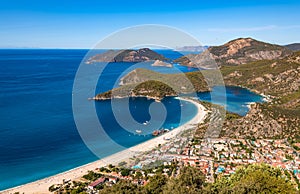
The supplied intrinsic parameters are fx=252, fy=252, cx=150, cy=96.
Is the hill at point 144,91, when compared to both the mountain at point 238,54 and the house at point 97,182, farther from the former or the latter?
the mountain at point 238,54

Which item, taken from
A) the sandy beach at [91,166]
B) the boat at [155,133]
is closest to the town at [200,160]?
the sandy beach at [91,166]

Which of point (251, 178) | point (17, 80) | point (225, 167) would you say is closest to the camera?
point (251, 178)

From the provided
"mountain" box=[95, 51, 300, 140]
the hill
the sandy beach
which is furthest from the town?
the hill

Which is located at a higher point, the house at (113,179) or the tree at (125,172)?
the tree at (125,172)

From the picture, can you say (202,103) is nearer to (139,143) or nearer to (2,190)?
(139,143)

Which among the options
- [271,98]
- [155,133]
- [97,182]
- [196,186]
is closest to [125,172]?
[97,182]

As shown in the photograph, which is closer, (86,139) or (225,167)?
(225,167)

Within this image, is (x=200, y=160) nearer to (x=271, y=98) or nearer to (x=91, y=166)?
(x=91, y=166)

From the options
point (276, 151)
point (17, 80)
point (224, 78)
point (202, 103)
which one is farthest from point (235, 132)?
point (17, 80)
